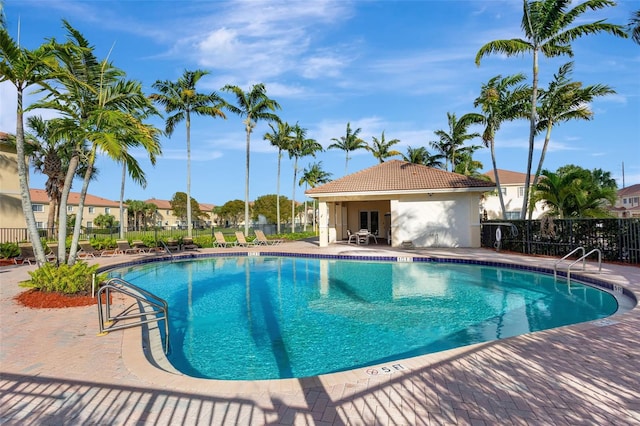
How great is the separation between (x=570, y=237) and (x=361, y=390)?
14.2 m

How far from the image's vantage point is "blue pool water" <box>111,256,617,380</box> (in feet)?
17.8

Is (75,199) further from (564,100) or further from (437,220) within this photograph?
(564,100)

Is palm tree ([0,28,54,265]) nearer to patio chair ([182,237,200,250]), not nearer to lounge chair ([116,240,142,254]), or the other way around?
lounge chair ([116,240,142,254])

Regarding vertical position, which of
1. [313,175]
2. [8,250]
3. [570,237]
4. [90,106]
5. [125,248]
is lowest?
[125,248]

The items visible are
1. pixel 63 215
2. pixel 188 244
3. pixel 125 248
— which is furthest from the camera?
pixel 188 244

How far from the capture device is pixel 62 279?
302 inches

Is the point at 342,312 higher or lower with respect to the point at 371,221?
lower

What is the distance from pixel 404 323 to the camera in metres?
6.95

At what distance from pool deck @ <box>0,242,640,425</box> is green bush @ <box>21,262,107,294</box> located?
9.90 feet

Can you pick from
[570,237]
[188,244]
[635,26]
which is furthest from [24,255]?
[635,26]

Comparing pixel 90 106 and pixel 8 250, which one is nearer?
pixel 90 106

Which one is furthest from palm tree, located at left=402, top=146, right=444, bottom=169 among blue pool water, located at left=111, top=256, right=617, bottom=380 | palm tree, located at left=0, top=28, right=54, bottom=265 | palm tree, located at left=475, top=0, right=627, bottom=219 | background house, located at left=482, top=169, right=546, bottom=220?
palm tree, located at left=0, top=28, right=54, bottom=265

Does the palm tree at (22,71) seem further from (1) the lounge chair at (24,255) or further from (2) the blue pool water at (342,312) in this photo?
(1) the lounge chair at (24,255)

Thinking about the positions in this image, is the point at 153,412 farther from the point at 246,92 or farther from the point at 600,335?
the point at 246,92
